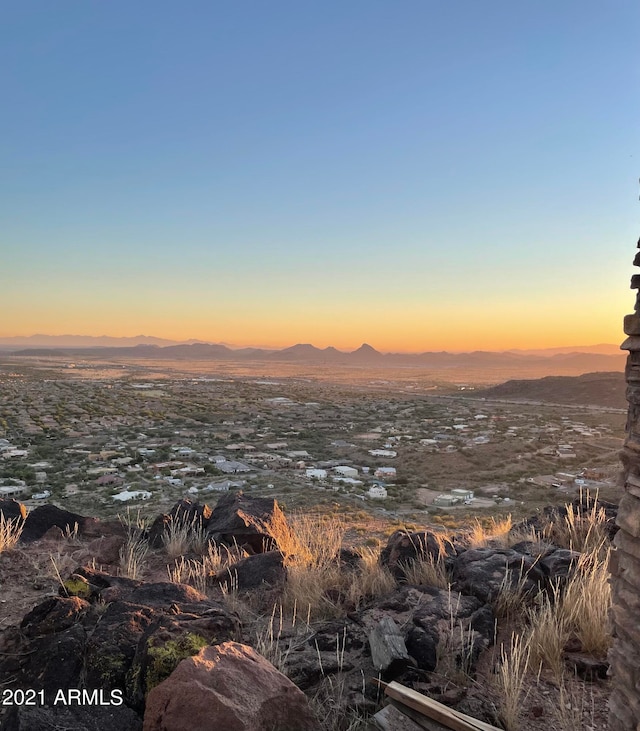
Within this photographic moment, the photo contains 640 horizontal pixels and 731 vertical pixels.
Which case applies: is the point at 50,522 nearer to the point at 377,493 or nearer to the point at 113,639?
the point at 113,639

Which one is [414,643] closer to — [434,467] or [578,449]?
[434,467]

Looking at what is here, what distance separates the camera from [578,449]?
23.7m

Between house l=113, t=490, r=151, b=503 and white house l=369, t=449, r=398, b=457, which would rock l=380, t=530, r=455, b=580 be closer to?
house l=113, t=490, r=151, b=503

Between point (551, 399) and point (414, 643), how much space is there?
176 ft

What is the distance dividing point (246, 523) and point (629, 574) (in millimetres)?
6365

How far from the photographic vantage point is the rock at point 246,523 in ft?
27.5

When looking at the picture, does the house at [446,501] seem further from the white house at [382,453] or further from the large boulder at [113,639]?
the large boulder at [113,639]

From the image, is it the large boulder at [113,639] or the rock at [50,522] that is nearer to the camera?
the large boulder at [113,639]

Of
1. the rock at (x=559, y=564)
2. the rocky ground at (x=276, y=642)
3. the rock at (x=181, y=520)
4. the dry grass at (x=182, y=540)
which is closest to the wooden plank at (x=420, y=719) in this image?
the rocky ground at (x=276, y=642)

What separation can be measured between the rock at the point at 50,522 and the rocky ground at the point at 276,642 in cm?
144

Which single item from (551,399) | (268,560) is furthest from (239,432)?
(551,399)

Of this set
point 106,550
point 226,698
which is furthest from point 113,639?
point 106,550

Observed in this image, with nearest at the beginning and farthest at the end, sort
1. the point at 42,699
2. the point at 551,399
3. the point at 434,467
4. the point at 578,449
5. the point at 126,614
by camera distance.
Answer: the point at 42,699, the point at 126,614, the point at 434,467, the point at 578,449, the point at 551,399

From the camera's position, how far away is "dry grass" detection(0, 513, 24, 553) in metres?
7.26
